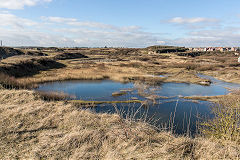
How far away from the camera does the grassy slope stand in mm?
5066

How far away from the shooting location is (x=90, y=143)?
574cm

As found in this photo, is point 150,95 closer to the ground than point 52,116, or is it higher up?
closer to the ground

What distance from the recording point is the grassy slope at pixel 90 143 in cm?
507

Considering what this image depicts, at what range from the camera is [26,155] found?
5043 mm

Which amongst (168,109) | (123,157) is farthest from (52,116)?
(168,109)

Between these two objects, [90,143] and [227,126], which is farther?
[227,126]

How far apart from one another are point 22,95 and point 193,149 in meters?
11.5

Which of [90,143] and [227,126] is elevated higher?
[227,126]

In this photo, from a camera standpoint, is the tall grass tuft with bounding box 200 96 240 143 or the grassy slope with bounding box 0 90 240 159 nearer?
the grassy slope with bounding box 0 90 240 159

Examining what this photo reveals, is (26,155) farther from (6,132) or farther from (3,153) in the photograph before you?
(6,132)

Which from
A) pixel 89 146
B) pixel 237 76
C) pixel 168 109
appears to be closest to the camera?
pixel 89 146

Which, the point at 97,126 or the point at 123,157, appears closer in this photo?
the point at 123,157

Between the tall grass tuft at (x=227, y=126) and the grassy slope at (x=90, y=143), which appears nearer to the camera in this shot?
the grassy slope at (x=90, y=143)

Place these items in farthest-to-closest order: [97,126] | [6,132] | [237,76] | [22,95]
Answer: [237,76] → [22,95] → [97,126] → [6,132]
